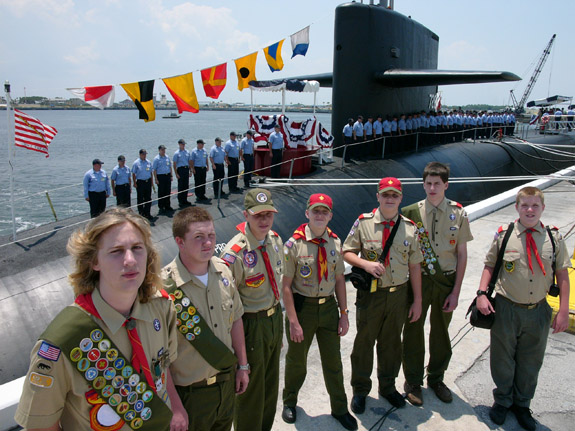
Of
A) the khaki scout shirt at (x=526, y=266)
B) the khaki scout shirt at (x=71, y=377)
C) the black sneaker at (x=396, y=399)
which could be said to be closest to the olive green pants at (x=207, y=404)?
the khaki scout shirt at (x=71, y=377)

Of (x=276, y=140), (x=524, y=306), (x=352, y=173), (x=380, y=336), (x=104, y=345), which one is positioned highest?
→ (x=276, y=140)

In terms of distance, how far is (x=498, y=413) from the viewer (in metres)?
3.79

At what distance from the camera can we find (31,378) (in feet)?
6.07

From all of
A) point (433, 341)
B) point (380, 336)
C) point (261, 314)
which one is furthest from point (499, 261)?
point (261, 314)

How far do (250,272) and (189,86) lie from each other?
776 cm

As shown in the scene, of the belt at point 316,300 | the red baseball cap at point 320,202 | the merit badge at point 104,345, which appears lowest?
the belt at point 316,300

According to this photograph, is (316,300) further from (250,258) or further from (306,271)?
(250,258)

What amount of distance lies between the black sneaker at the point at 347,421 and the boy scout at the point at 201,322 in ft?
3.94

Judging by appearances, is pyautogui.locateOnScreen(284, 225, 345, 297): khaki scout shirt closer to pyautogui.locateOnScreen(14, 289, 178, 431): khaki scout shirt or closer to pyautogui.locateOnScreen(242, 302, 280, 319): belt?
pyautogui.locateOnScreen(242, 302, 280, 319): belt

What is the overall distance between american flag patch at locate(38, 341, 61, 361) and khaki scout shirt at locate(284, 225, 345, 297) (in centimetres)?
210

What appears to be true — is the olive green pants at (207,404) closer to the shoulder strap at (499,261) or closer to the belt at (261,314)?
the belt at (261,314)

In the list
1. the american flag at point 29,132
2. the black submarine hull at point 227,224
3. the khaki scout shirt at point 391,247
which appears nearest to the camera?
the khaki scout shirt at point 391,247

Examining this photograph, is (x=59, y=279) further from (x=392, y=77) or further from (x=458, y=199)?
(x=458, y=199)

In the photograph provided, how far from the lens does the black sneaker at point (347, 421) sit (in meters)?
3.70
